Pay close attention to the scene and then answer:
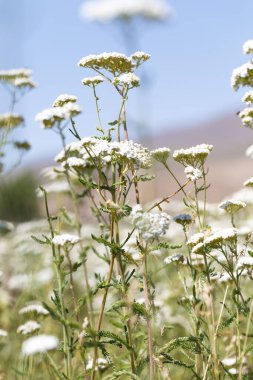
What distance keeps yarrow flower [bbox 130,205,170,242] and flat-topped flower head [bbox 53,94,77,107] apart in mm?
1143

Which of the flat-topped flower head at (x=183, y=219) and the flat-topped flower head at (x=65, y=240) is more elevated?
the flat-topped flower head at (x=183, y=219)

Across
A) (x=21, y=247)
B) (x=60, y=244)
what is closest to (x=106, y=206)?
(x=60, y=244)

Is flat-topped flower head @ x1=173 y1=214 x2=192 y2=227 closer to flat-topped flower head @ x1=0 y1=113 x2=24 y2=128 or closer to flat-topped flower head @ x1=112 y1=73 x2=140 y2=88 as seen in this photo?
flat-topped flower head @ x1=112 y1=73 x2=140 y2=88

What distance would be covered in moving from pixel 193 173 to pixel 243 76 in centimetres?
74

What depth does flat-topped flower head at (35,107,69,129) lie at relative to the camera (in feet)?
11.6

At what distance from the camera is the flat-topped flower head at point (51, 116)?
3551 mm

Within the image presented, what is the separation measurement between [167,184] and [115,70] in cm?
1919

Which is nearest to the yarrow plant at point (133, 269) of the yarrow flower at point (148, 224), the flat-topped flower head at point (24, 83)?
the yarrow flower at point (148, 224)

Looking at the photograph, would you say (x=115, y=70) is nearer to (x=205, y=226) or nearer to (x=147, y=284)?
(x=205, y=226)

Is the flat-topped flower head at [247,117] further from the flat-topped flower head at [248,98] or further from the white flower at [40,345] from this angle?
the white flower at [40,345]

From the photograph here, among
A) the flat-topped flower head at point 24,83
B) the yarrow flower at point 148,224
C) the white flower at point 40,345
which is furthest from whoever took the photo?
the flat-topped flower head at point 24,83

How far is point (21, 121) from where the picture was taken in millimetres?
6480

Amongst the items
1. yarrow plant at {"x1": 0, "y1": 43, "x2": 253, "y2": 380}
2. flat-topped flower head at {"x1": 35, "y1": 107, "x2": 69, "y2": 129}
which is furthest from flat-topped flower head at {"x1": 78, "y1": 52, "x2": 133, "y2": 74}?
flat-topped flower head at {"x1": 35, "y1": 107, "x2": 69, "y2": 129}

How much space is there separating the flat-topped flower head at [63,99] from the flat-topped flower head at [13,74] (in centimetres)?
230
